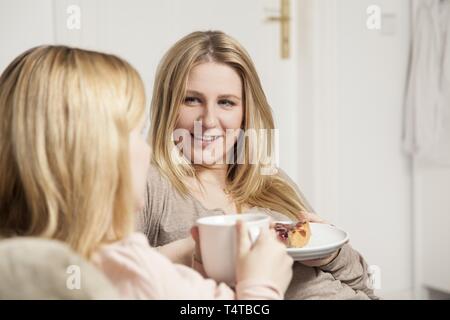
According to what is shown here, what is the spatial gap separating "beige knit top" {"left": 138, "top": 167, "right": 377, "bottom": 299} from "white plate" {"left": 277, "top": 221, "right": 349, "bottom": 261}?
7cm

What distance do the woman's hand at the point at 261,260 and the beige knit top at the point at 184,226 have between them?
0.23 metres

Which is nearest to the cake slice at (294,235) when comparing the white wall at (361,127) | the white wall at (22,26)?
Answer: the white wall at (22,26)

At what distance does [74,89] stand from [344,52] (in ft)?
5.45

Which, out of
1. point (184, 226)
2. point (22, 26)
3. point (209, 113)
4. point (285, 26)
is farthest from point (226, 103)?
point (285, 26)

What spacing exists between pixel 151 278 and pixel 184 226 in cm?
39

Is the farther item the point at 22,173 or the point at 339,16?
the point at 339,16

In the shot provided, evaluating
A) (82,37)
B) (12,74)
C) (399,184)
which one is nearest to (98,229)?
(12,74)

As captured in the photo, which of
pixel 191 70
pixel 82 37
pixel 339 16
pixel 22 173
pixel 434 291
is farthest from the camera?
pixel 434 291

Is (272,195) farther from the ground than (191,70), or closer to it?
closer to it

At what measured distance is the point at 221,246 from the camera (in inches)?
22.8

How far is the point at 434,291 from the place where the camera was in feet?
7.14

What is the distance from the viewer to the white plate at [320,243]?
64 centimetres

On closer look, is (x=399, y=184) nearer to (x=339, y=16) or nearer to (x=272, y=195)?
(x=339, y=16)

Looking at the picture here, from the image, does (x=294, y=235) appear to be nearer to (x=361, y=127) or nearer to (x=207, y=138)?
(x=207, y=138)
